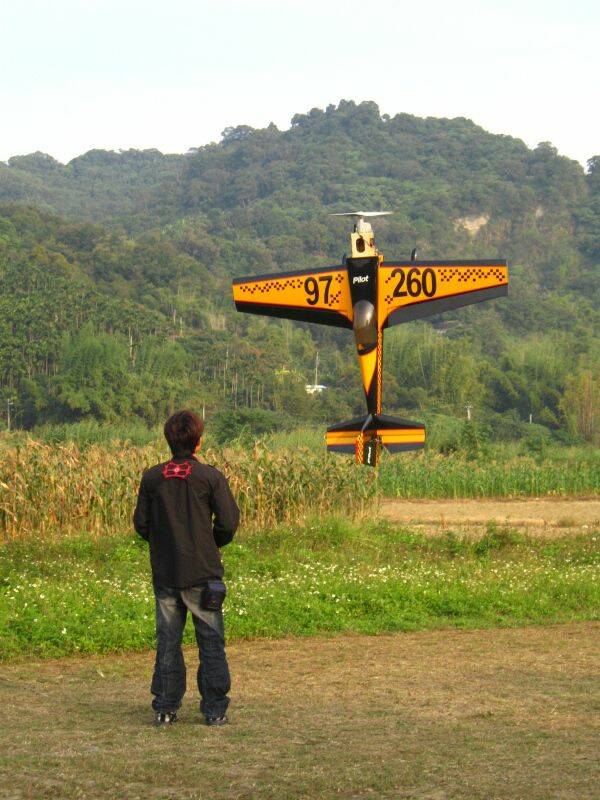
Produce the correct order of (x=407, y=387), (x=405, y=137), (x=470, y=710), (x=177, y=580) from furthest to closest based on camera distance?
(x=405, y=137) → (x=407, y=387) → (x=470, y=710) → (x=177, y=580)

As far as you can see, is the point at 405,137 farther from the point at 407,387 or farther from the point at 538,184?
the point at 407,387

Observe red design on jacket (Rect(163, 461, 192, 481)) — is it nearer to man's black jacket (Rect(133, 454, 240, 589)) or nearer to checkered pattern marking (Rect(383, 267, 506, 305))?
man's black jacket (Rect(133, 454, 240, 589))

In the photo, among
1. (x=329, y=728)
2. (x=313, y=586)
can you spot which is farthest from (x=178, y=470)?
(x=313, y=586)

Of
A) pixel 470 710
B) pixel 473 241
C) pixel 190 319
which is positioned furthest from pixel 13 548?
pixel 473 241

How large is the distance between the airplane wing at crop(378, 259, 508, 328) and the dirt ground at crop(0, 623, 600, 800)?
5.19 meters

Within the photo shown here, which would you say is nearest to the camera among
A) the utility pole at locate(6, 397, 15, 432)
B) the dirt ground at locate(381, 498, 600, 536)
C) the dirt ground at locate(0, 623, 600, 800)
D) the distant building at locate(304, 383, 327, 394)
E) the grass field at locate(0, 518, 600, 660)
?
the dirt ground at locate(0, 623, 600, 800)

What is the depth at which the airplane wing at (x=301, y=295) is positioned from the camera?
48.3ft

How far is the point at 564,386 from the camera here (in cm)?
7425

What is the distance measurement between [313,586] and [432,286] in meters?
4.12

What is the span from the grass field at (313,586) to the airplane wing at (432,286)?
3053mm

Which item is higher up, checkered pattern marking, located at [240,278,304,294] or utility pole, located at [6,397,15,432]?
checkered pattern marking, located at [240,278,304,294]

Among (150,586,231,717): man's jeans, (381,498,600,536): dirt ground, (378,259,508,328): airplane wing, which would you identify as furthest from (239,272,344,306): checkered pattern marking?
(150,586,231,717): man's jeans

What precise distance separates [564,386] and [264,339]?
20.9 m

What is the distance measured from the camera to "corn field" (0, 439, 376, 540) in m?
17.8
